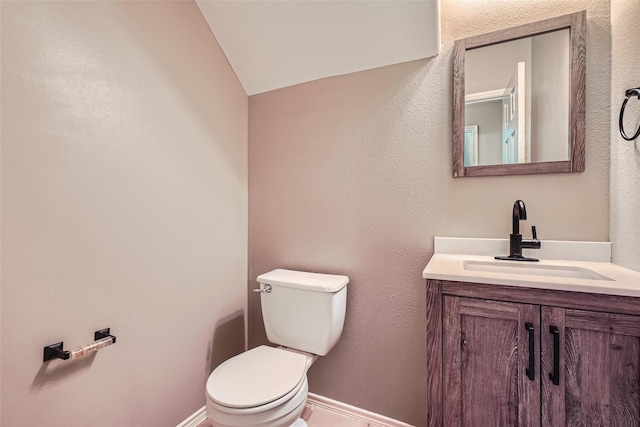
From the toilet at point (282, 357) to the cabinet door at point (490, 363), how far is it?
58 cm

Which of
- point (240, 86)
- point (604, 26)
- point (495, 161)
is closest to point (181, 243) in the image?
point (240, 86)

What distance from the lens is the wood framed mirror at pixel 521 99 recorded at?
1.24 m

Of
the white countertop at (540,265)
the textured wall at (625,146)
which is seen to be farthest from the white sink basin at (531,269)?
the textured wall at (625,146)

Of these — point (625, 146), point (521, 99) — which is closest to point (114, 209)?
point (521, 99)

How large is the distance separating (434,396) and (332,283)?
0.64m

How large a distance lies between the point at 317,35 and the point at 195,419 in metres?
2.13

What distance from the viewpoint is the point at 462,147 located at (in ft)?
4.57

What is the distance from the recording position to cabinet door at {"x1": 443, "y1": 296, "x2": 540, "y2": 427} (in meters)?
0.93

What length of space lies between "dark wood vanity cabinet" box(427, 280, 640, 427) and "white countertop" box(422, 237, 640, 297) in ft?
0.10

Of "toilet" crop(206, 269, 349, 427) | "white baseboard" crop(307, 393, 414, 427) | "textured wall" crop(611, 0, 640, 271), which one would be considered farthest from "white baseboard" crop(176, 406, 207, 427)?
"textured wall" crop(611, 0, 640, 271)

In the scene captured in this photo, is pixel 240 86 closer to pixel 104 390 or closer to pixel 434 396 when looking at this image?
pixel 104 390

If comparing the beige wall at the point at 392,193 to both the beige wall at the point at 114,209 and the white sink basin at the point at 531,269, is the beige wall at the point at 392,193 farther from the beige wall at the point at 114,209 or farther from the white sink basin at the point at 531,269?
the beige wall at the point at 114,209

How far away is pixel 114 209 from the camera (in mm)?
1189

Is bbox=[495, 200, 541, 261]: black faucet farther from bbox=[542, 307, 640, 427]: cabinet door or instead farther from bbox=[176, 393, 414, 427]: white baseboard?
bbox=[176, 393, 414, 427]: white baseboard
